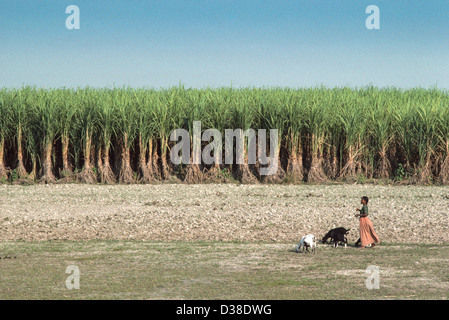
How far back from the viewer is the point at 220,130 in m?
21.4

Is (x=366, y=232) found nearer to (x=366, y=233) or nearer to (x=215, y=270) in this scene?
(x=366, y=233)

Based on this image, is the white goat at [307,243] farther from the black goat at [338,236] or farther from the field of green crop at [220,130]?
the field of green crop at [220,130]

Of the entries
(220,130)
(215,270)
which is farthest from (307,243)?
(220,130)

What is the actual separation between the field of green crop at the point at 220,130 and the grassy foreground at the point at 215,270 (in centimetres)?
967

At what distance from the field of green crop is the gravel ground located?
1.07 meters

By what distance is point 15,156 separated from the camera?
2250cm

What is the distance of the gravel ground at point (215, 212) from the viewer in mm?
12539

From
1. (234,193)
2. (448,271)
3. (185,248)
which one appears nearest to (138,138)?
(234,193)

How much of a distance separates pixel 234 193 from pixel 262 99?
4.99 meters

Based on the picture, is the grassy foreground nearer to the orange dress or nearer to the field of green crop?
the orange dress

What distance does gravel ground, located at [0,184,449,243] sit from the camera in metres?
12.5

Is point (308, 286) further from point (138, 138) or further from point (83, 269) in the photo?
point (138, 138)

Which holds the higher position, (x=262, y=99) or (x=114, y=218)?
(x=262, y=99)

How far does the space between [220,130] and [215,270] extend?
12493mm
